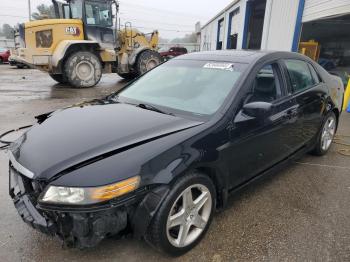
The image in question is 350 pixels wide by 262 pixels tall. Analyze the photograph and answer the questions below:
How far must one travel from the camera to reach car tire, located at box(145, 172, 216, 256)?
198 cm

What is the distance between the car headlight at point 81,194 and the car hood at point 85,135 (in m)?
0.12

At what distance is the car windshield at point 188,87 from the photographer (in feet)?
8.65

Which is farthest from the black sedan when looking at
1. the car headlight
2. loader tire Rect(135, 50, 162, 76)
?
loader tire Rect(135, 50, 162, 76)

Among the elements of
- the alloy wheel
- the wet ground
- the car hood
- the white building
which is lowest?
the wet ground

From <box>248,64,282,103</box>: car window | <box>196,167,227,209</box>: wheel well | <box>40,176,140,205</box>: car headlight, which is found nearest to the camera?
<box>40,176,140,205</box>: car headlight

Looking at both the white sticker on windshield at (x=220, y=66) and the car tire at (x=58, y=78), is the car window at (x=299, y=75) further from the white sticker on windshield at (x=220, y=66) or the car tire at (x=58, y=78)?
the car tire at (x=58, y=78)

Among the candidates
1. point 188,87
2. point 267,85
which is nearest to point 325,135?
point 267,85

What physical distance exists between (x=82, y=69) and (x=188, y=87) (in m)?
8.80

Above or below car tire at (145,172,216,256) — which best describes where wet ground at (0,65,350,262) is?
below

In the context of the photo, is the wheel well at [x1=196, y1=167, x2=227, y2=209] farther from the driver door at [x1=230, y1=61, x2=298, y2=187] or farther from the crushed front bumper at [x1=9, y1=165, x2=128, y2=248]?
the crushed front bumper at [x1=9, y1=165, x2=128, y2=248]

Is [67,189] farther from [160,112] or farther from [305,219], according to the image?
[305,219]

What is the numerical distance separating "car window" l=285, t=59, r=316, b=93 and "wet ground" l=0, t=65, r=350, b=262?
43.9 inches

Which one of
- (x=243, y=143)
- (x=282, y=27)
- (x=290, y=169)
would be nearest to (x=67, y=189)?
(x=243, y=143)

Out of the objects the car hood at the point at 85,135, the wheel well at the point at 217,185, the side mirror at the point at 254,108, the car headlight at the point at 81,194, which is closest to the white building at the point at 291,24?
the side mirror at the point at 254,108
